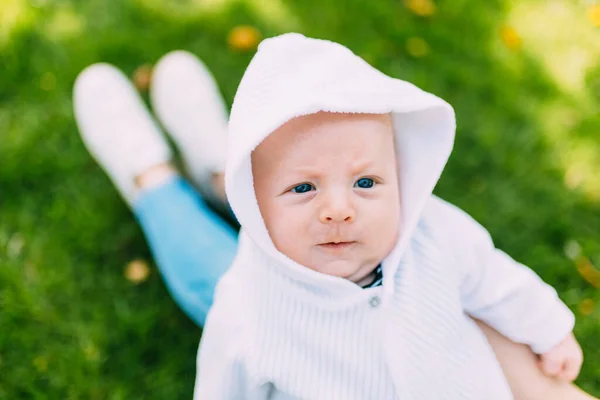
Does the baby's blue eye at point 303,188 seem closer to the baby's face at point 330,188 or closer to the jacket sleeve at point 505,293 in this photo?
the baby's face at point 330,188

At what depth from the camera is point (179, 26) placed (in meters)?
2.46

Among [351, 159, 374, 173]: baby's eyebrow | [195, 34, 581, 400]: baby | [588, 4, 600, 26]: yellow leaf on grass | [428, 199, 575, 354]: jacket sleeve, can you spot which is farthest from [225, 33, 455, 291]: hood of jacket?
[588, 4, 600, 26]: yellow leaf on grass

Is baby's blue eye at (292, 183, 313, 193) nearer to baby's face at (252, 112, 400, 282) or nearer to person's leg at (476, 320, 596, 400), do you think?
baby's face at (252, 112, 400, 282)

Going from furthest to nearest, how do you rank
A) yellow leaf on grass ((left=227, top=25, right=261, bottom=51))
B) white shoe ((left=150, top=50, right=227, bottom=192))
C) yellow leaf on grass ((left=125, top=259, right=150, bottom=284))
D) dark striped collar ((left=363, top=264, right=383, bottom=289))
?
yellow leaf on grass ((left=227, top=25, right=261, bottom=51)), white shoe ((left=150, top=50, right=227, bottom=192)), yellow leaf on grass ((left=125, top=259, right=150, bottom=284)), dark striped collar ((left=363, top=264, right=383, bottom=289))

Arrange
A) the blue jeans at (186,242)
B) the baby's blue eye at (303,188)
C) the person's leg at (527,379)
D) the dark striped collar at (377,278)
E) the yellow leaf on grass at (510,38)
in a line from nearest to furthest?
the baby's blue eye at (303,188) < the dark striped collar at (377,278) < the person's leg at (527,379) < the blue jeans at (186,242) < the yellow leaf on grass at (510,38)

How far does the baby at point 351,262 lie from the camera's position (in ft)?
3.96

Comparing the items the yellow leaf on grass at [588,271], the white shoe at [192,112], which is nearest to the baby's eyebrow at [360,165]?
the white shoe at [192,112]

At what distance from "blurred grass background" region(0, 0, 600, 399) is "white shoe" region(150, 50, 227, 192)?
176 millimetres

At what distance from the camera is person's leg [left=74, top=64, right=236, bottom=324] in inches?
70.0

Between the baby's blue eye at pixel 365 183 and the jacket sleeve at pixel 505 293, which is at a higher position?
the baby's blue eye at pixel 365 183

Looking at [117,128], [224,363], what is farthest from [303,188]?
[117,128]

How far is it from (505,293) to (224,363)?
2.32 ft

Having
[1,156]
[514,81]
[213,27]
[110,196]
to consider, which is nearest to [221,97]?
[213,27]

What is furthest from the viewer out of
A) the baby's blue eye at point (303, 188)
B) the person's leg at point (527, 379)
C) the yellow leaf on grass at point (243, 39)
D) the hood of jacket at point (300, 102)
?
the yellow leaf on grass at point (243, 39)
